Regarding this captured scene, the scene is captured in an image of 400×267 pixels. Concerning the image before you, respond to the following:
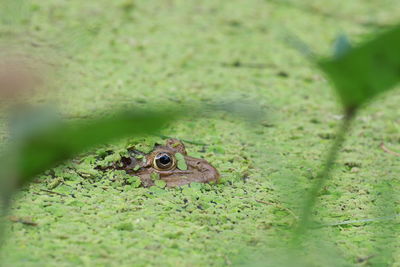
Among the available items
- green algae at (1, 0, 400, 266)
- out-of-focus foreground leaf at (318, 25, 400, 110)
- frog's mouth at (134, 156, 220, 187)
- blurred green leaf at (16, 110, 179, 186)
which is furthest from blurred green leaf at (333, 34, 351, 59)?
frog's mouth at (134, 156, 220, 187)

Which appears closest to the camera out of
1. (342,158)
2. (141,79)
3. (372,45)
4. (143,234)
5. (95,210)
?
(372,45)

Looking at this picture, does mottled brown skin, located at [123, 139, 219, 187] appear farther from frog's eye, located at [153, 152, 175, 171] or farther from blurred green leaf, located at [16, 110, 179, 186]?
blurred green leaf, located at [16, 110, 179, 186]

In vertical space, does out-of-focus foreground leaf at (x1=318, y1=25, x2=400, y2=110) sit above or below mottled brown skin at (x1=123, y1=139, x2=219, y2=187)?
below

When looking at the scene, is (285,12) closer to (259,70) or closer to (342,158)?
(259,70)

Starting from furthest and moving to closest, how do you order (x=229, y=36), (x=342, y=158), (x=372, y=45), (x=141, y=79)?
(x=229, y=36)
(x=141, y=79)
(x=342, y=158)
(x=372, y=45)

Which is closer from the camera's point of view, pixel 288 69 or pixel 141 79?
pixel 141 79

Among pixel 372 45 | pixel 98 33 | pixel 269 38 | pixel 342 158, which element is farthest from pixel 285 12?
pixel 372 45

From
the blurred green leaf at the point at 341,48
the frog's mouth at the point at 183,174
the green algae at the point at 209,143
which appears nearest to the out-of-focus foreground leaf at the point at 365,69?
the blurred green leaf at the point at 341,48

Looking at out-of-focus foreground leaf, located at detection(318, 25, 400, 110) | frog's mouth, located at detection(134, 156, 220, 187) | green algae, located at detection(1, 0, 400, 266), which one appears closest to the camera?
out-of-focus foreground leaf, located at detection(318, 25, 400, 110)
